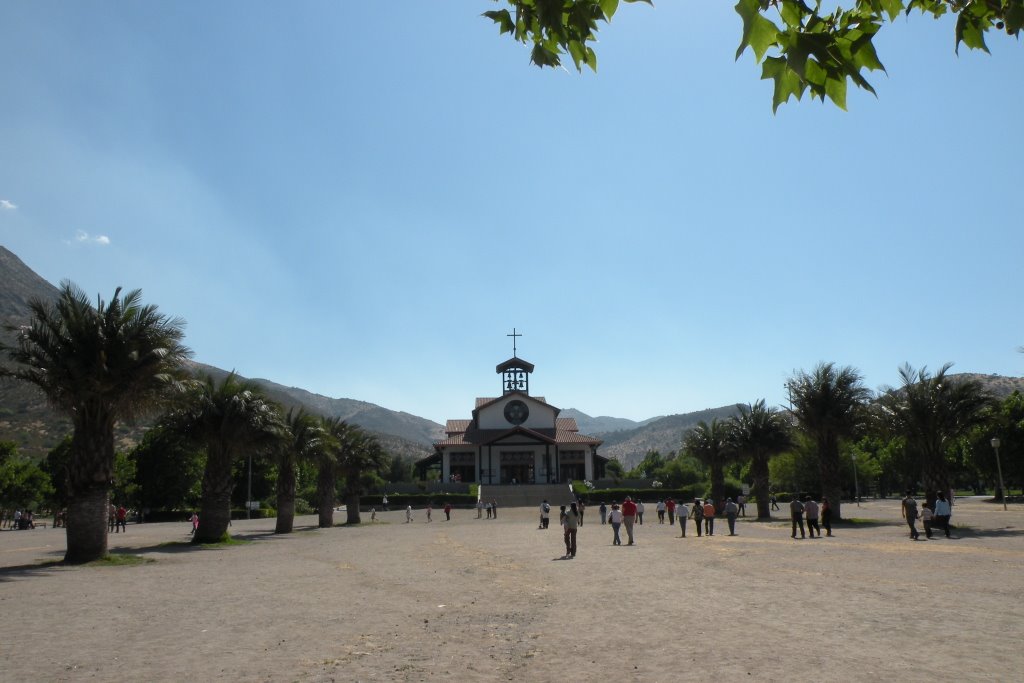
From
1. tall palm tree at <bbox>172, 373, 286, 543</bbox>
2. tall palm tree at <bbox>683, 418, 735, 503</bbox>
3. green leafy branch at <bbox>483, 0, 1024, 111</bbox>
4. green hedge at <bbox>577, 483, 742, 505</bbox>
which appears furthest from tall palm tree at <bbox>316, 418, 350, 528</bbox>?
green leafy branch at <bbox>483, 0, 1024, 111</bbox>

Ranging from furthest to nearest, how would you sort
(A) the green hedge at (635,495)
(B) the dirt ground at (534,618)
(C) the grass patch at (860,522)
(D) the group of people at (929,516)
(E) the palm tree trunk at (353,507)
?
(A) the green hedge at (635,495) → (E) the palm tree trunk at (353,507) → (C) the grass patch at (860,522) → (D) the group of people at (929,516) → (B) the dirt ground at (534,618)

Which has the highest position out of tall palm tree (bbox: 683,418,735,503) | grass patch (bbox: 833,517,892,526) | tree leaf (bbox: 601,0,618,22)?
tree leaf (bbox: 601,0,618,22)

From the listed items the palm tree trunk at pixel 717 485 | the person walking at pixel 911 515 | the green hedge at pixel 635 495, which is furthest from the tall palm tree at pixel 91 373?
the green hedge at pixel 635 495

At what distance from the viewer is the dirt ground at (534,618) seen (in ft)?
22.9

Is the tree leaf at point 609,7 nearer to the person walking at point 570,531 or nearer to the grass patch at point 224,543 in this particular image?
the person walking at point 570,531

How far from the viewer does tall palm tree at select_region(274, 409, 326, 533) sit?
108ft

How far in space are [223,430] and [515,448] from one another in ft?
161

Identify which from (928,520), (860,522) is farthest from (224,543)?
(860,522)

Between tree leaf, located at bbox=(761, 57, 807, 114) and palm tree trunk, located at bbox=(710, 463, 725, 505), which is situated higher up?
tree leaf, located at bbox=(761, 57, 807, 114)

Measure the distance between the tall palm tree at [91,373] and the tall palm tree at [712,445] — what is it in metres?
29.3

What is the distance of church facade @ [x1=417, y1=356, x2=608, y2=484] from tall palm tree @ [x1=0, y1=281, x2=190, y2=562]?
51.0 m

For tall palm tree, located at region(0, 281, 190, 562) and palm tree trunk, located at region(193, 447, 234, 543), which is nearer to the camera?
tall palm tree, located at region(0, 281, 190, 562)

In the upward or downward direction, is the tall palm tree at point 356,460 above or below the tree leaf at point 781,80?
below

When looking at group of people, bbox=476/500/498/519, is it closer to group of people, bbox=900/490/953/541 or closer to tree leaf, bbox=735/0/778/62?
group of people, bbox=900/490/953/541
